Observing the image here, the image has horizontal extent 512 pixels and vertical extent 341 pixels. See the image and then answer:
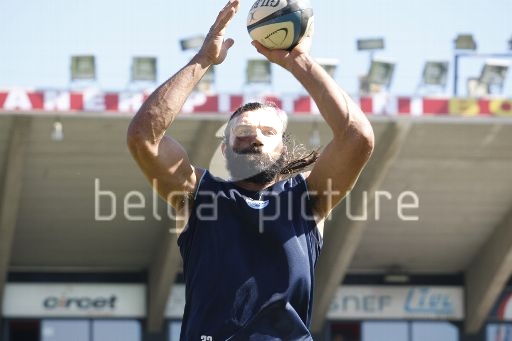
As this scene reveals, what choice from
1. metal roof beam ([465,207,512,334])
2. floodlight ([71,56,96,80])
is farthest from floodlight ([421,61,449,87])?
floodlight ([71,56,96,80])

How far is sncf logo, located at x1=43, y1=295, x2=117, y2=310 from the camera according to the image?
24875mm

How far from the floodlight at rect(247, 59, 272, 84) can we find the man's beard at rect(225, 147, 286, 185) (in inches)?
649

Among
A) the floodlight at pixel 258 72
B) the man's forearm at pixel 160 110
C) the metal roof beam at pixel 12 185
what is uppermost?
the man's forearm at pixel 160 110

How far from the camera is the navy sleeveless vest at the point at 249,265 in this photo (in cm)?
467

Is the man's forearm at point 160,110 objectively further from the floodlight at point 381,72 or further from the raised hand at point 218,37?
the floodlight at point 381,72

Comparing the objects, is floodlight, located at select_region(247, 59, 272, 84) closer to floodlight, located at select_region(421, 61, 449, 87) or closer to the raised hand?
floodlight, located at select_region(421, 61, 449, 87)

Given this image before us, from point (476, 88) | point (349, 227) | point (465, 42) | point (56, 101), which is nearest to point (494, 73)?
point (476, 88)

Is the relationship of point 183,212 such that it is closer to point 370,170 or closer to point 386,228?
Answer: point 370,170

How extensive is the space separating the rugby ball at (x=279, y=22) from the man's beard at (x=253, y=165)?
40 centimetres

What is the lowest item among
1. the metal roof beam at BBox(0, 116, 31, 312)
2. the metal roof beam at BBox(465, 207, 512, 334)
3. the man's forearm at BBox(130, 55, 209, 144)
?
the metal roof beam at BBox(465, 207, 512, 334)

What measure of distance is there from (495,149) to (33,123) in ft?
25.1

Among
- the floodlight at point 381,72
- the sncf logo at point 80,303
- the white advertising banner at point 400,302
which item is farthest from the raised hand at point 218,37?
the white advertising banner at point 400,302

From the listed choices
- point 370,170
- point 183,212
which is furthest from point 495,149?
point 183,212

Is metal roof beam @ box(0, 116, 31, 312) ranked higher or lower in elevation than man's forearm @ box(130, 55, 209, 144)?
lower
